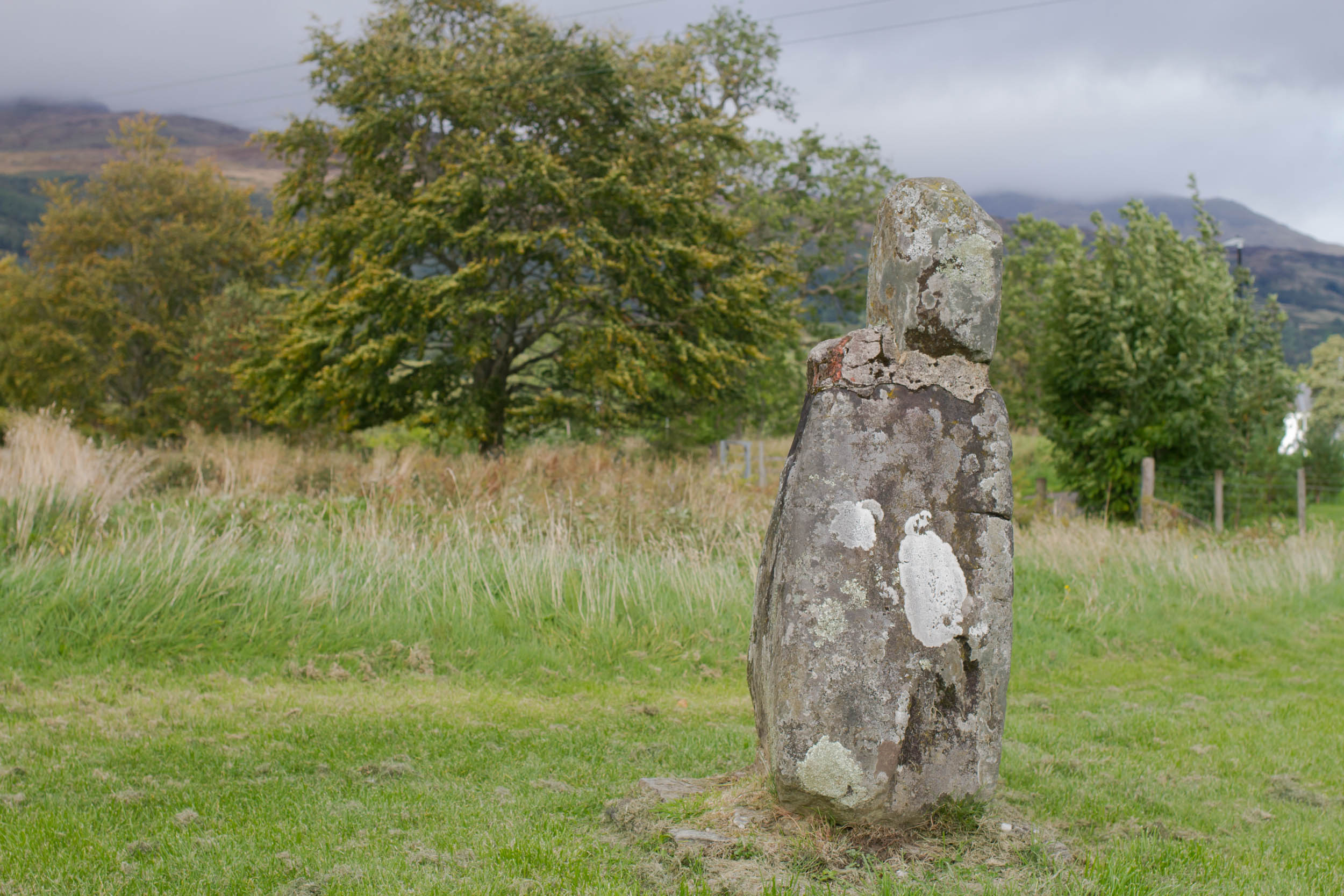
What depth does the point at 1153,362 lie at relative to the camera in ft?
54.2

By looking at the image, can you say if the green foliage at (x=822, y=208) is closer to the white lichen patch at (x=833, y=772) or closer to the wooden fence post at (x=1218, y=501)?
the wooden fence post at (x=1218, y=501)

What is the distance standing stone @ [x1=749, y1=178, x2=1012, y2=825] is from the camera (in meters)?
3.52

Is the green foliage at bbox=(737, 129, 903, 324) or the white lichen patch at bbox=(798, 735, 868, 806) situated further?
the green foliage at bbox=(737, 129, 903, 324)

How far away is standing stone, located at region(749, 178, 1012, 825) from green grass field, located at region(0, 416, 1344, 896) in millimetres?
303

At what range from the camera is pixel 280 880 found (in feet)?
10.7

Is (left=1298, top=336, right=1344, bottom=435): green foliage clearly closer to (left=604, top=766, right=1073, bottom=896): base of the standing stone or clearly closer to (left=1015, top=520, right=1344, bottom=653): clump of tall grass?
(left=1015, top=520, right=1344, bottom=653): clump of tall grass

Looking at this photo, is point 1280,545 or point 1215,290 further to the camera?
point 1215,290

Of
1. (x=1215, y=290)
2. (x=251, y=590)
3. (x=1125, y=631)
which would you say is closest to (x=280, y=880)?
(x=251, y=590)

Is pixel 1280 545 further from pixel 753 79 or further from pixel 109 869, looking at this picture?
pixel 753 79

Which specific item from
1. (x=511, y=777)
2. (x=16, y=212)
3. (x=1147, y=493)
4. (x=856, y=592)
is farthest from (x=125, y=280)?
(x=16, y=212)

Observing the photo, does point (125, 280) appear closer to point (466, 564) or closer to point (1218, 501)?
point (466, 564)

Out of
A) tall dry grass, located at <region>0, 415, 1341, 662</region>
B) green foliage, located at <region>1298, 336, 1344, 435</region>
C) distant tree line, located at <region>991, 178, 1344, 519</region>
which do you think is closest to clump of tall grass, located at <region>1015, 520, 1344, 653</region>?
tall dry grass, located at <region>0, 415, 1341, 662</region>

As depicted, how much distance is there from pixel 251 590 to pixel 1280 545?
12055mm

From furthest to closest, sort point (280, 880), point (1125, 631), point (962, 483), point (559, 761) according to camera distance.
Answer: point (1125, 631) < point (559, 761) < point (962, 483) < point (280, 880)
